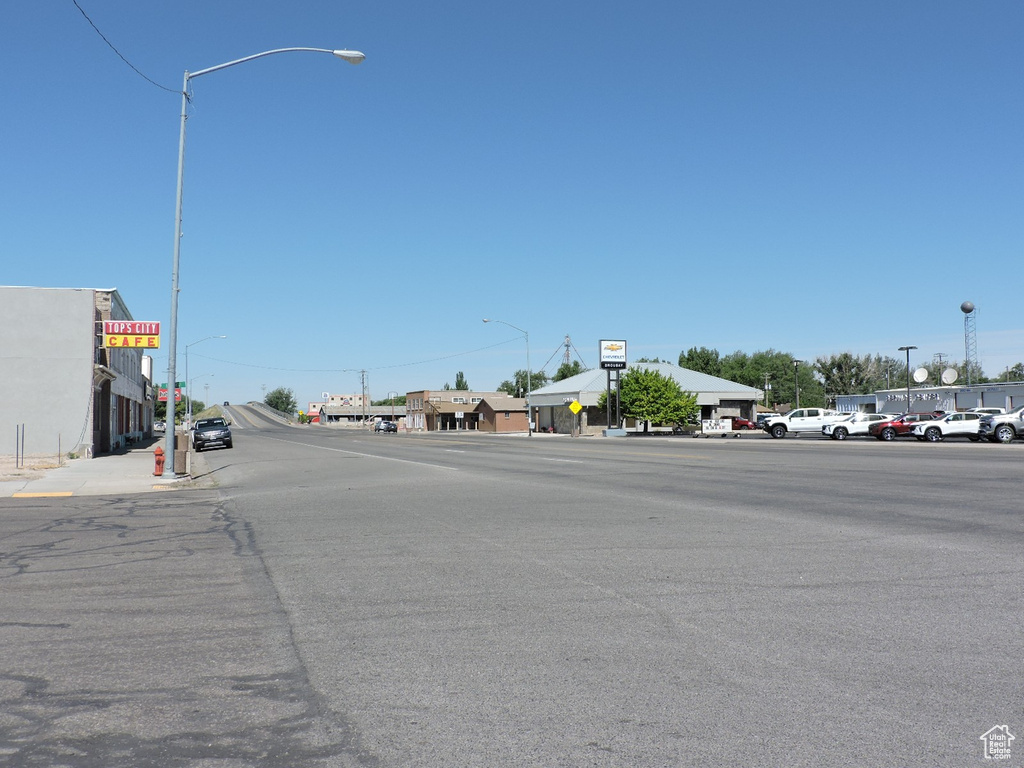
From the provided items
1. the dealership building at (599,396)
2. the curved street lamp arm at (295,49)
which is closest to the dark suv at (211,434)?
the curved street lamp arm at (295,49)

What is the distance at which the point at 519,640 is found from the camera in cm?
607

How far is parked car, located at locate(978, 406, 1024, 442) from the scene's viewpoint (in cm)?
4050

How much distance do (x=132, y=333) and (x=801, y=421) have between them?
40.5 metres

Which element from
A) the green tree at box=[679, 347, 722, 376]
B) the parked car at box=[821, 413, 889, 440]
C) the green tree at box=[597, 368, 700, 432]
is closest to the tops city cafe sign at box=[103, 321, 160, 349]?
the parked car at box=[821, 413, 889, 440]

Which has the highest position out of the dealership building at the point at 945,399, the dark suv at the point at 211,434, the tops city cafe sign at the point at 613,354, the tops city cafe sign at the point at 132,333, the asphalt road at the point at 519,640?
the tops city cafe sign at the point at 613,354

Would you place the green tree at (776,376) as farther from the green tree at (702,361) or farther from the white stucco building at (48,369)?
the white stucco building at (48,369)

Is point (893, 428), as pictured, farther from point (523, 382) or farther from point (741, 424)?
point (523, 382)

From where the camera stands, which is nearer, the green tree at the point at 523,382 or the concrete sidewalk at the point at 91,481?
the concrete sidewalk at the point at 91,481

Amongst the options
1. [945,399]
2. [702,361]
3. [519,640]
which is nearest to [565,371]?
[702,361]

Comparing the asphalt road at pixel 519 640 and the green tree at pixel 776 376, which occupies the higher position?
the green tree at pixel 776 376

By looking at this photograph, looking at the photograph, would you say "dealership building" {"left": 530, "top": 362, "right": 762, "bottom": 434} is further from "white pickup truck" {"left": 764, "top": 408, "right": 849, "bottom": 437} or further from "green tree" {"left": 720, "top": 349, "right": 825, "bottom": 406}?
"green tree" {"left": 720, "top": 349, "right": 825, "bottom": 406}

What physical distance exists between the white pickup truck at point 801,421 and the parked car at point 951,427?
9.44 m

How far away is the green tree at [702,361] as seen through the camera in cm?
13612

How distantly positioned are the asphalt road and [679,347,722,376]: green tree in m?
125
